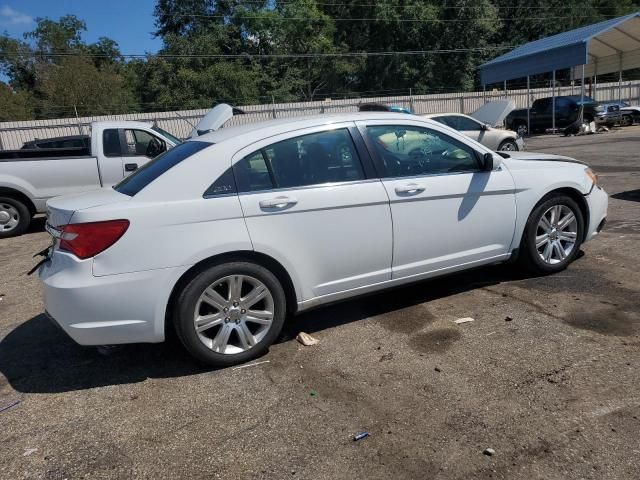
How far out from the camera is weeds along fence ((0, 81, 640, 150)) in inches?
993

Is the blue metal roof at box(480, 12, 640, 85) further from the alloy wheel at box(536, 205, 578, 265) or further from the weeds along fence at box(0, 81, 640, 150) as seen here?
the alloy wheel at box(536, 205, 578, 265)

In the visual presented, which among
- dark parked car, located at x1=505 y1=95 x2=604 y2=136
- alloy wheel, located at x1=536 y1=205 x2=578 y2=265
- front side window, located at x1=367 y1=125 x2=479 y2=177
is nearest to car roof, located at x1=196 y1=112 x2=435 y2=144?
front side window, located at x1=367 y1=125 x2=479 y2=177

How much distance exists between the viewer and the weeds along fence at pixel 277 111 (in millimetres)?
25234

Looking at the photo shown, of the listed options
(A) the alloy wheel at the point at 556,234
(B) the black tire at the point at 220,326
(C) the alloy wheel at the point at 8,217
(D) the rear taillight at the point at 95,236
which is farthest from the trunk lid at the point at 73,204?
(C) the alloy wheel at the point at 8,217

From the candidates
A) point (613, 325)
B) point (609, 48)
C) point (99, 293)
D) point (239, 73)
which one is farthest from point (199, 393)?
point (239, 73)

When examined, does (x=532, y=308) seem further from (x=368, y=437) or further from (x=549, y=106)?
(x=549, y=106)

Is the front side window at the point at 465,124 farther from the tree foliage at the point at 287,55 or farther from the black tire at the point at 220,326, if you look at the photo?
the tree foliage at the point at 287,55

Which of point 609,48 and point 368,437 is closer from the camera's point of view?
point 368,437

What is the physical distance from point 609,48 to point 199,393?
30769mm

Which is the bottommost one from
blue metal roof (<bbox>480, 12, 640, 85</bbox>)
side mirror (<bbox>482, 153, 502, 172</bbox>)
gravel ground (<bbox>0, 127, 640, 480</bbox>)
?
gravel ground (<bbox>0, 127, 640, 480</bbox>)

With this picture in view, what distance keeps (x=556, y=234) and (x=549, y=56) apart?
22.8 metres

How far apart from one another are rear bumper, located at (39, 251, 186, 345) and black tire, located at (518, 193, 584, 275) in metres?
3.08

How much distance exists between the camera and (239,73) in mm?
38188

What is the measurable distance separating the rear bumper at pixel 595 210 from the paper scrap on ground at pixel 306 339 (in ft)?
9.61
